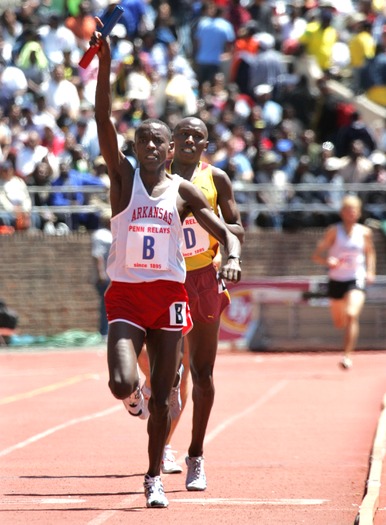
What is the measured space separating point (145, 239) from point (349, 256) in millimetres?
10890

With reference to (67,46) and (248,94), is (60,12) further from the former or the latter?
(248,94)

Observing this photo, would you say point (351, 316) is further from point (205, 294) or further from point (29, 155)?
point (205, 294)

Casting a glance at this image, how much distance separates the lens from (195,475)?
8.85 meters

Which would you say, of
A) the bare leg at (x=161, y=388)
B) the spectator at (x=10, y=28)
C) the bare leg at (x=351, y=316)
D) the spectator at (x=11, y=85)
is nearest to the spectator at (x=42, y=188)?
the spectator at (x=11, y=85)

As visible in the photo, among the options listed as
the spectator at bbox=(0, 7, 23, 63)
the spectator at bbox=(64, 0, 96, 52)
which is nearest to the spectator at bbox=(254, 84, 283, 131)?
the spectator at bbox=(64, 0, 96, 52)

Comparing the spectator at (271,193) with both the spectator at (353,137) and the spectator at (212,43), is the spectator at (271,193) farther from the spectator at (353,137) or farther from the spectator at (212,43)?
the spectator at (212,43)

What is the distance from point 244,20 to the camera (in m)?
29.3

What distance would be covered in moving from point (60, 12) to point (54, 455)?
18845 mm

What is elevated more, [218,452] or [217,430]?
[218,452]

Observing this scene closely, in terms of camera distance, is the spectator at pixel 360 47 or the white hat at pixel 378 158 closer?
the white hat at pixel 378 158

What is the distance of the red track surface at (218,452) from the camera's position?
8.02m

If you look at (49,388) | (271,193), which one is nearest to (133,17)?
(271,193)

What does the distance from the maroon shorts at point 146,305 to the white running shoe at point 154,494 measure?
33.4 inches

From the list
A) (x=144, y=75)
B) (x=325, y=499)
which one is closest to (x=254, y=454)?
(x=325, y=499)
